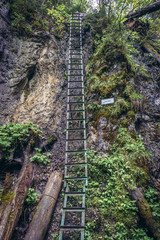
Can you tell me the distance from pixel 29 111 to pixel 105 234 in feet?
14.9

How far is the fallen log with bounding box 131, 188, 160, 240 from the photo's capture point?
9.25 feet

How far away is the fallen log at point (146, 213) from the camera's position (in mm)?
2821

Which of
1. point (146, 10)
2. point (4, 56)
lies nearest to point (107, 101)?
point (4, 56)

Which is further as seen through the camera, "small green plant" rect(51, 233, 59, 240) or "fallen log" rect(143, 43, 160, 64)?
"fallen log" rect(143, 43, 160, 64)

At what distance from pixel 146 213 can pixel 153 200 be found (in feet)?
1.36

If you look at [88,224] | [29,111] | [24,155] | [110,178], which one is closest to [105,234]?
[88,224]

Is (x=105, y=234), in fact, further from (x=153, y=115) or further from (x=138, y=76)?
(x=138, y=76)

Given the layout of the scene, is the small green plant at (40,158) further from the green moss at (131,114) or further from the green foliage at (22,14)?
the green foliage at (22,14)

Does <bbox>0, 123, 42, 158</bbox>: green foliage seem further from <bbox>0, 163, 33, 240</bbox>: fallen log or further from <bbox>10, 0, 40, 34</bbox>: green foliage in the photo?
<bbox>10, 0, 40, 34</bbox>: green foliage

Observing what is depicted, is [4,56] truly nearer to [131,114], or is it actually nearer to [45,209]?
[131,114]

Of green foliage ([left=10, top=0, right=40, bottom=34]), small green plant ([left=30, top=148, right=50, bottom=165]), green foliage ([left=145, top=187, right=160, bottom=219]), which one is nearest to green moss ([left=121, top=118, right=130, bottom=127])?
green foliage ([left=145, top=187, right=160, bottom=219])

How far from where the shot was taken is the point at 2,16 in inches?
240

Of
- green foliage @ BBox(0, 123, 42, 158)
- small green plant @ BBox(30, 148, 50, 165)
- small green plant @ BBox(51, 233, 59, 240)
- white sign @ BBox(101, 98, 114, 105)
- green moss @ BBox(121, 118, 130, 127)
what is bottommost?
small green plant @ BBox(51, 233, 59, 240)

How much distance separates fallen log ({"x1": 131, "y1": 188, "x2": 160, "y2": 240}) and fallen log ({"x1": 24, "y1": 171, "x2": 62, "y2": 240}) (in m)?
1.93
